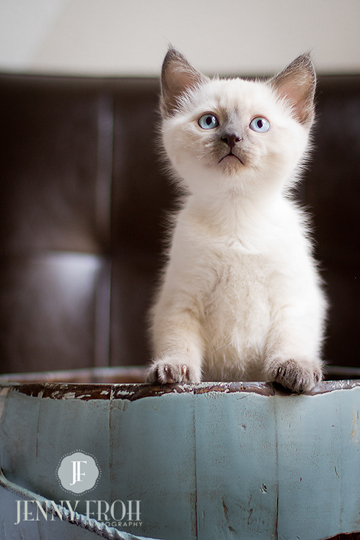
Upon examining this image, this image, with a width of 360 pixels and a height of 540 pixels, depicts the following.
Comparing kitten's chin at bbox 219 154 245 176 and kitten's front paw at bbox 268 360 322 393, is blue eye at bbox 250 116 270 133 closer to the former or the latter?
kitten's chin at bbox 219 154 245 176

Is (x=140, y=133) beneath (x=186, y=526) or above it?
above

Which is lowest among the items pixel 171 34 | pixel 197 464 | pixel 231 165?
pixel 197 464

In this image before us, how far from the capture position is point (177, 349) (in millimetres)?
708

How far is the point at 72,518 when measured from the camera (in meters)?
0.48

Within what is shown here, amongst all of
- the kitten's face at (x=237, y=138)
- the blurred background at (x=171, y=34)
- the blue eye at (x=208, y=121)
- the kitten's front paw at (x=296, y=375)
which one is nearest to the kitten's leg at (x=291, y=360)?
the kitten's front paw at (x=296, y=375)

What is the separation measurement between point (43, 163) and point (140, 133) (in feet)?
→ 1.22

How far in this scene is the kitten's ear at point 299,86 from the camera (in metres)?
0.83

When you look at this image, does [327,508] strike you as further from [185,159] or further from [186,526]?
[185,159]

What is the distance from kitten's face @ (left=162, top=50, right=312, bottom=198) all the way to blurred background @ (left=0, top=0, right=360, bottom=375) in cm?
67

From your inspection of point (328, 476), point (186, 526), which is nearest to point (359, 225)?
point (328, 476)

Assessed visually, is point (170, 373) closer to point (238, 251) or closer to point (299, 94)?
point (238, 251)

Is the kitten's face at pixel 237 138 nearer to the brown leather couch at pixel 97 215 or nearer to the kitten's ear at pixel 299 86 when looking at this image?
the kitten's ear at pixel 299 86

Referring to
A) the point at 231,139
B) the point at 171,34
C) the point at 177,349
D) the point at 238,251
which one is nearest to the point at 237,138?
the point at 231,139

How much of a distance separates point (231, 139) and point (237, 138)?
0.03 ft
